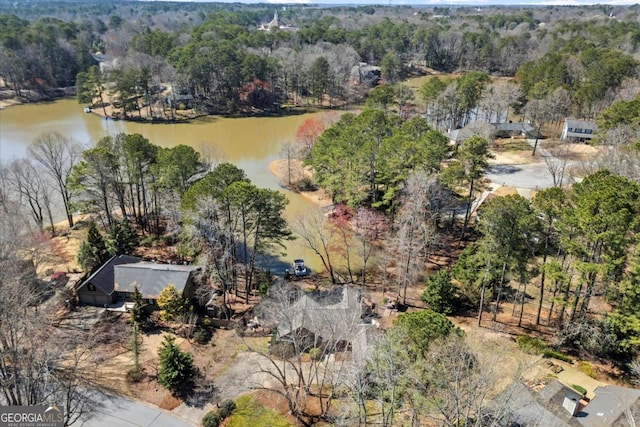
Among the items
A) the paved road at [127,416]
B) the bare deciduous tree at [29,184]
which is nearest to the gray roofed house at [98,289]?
the paved road at [127,416]

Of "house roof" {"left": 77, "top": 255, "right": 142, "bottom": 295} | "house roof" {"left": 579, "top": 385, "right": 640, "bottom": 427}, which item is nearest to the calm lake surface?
"house roof" {"left": 77, "top": 255, "right": 142, "bottom": 295}

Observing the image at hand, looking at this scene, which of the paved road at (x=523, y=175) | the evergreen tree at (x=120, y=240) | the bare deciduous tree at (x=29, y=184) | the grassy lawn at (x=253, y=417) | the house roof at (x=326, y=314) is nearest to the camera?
the grassy lawn at (x=253, y=417)

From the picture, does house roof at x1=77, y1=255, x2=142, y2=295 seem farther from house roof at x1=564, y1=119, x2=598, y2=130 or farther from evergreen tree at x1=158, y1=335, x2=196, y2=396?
house roof at x1=564, y1=119, x2=598, y2=130

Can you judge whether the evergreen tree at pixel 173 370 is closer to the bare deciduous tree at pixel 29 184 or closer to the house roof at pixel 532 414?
the house roof at pixel 532 414

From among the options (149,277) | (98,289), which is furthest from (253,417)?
(98,289)

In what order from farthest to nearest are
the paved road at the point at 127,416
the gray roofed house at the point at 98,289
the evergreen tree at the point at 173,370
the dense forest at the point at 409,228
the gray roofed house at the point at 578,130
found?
the gray roofed house at the point at 578,130
the gray roofed house at the point at 98,289
the evergreen tree at the point at 173,370
the paved road at the point at 127,416
the dense forest at the point at 409,228

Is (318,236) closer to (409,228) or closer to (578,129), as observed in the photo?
(409,228)
